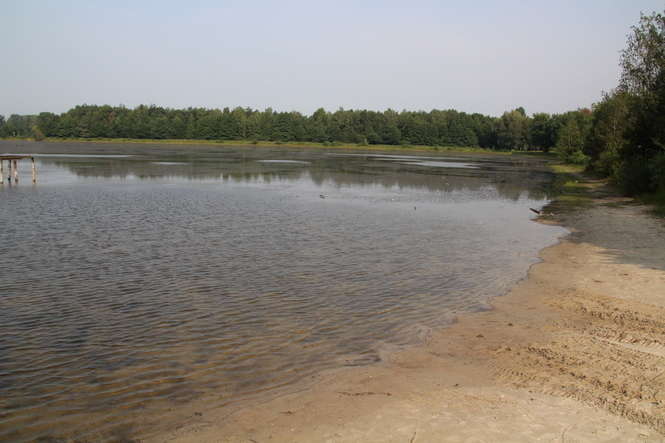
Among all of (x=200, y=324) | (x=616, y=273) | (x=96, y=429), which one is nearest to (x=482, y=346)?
(x=200, y=324)

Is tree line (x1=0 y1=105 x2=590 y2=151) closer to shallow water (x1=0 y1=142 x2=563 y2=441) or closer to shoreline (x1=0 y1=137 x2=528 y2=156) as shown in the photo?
shoreline (x1=0 y1=137 x2=528 y2=156)

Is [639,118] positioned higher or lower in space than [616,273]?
higher

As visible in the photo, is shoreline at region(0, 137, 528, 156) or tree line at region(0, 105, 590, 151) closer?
shoreline at region(0, 137, 528, 156)

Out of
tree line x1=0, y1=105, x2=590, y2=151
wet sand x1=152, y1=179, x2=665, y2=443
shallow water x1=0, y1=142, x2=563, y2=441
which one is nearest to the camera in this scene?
wet sand x1=152, y1=179, x2=665, y2=443

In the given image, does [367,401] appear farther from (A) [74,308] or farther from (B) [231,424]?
(A) [74,308]

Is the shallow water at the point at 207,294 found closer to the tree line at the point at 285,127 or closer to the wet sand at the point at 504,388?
the wet sand at the point at 504,388

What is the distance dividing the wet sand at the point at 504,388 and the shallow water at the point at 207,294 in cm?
75

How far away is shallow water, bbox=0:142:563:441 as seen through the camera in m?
8.58

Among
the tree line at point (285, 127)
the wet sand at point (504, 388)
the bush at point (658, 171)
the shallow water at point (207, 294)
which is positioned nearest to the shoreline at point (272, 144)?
the tree line at point (285, 127)

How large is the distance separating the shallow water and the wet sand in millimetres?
749

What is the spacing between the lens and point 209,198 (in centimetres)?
3672

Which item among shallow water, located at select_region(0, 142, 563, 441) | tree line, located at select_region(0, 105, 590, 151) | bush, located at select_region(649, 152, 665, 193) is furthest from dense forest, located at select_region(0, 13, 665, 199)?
shallow water, located at select_region(0, 142, 563, 441)

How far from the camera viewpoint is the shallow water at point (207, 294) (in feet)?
28.1

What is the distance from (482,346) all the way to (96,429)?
6.94 metres
